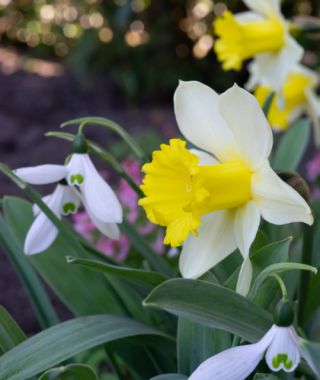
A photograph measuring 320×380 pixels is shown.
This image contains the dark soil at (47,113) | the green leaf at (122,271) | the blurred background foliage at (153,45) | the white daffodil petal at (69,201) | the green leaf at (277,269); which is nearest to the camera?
the green leaf at (277,269)

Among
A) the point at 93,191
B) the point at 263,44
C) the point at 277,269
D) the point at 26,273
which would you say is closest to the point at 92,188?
the point at 93,191

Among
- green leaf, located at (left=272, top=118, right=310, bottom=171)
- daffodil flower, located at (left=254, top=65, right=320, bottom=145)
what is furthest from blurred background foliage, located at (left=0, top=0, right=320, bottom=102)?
green leaf, located at (left=272, top=118, right=310, bottom=171)

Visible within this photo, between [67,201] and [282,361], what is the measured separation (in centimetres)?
47

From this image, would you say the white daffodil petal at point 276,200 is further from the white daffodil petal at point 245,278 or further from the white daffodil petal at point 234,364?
the white daffodil petal at point 234,364

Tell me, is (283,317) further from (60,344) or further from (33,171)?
(33,171)

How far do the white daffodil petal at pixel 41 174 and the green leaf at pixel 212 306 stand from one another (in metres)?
0.33

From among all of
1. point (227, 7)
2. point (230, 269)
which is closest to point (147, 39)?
point (227, 7)

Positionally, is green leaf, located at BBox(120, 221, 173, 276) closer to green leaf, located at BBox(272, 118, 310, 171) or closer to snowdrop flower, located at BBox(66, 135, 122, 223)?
snowdrop flower, located at BBox(66, 135, 122, 223)

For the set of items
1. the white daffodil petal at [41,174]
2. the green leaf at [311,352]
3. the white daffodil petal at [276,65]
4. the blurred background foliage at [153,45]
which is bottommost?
the blurred background foliage at [153,45]

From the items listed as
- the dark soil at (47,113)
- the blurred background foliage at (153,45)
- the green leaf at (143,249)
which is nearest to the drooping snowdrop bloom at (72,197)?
the green leaf at (143,249)

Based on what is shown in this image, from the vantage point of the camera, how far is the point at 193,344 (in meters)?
1.07

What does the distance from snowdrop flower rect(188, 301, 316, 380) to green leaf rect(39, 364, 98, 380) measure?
15 centimetres

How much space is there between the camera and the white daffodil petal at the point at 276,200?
0.90 m

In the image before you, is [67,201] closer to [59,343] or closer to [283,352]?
[59,343]
